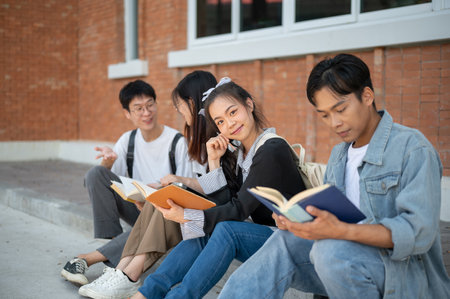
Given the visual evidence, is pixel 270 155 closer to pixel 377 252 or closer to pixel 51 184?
pixel 377 252

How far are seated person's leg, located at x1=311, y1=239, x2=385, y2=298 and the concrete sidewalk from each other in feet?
3.11

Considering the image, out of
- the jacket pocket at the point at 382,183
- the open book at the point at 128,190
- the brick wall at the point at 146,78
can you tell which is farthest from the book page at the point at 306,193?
the brick wall at the point at 146,78

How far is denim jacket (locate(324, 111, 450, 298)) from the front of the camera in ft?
5.97

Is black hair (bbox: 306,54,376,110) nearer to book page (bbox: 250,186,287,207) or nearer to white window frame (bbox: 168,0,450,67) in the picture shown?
book page (bbox: 250,186,287,207)

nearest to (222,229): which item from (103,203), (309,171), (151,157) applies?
(309,171)

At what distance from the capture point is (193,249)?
2713 mm

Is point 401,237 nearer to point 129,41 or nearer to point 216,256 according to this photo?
point 216,256

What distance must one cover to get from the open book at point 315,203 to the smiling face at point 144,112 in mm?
2160

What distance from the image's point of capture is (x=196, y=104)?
11.3ft

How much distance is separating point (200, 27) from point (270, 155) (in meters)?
5.46

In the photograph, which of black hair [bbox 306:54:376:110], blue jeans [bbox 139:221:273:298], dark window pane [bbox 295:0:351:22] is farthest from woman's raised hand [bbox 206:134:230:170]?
dark window pane [bbox 295:0:351:22]

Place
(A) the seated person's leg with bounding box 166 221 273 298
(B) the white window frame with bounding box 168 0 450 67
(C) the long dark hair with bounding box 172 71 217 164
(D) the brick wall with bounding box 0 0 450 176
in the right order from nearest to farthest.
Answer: (A) the seated person's leg with bounding box 166 221 273 298 → (C) the long dark hair with bounding box 172 71 217 164 → (B) the white window frame with bounding box 168 0 450 67 → (D) the brick wall with bounding box 0 0 450 176

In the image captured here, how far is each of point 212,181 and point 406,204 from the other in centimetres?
141

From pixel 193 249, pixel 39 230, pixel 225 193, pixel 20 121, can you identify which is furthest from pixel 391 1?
pixel 20 121
